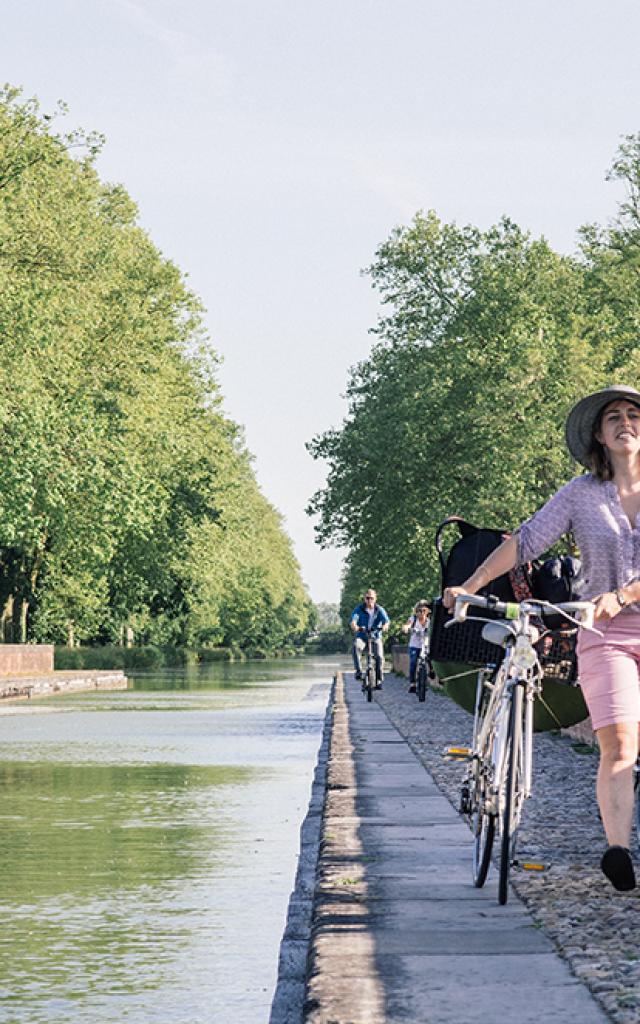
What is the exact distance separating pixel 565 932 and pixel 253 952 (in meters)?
1.67

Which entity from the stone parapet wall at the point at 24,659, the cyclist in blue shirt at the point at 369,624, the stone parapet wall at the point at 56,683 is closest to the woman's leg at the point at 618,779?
the cyclist in blue shirt at the point at 369,624

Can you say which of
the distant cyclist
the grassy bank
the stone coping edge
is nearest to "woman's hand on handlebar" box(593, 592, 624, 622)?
the stone coping edge

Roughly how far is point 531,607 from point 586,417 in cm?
80

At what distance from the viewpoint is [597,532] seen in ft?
23.3

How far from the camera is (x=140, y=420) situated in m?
46.9

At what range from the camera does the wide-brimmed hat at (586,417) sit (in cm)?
701

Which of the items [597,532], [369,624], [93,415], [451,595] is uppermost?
[93,415]

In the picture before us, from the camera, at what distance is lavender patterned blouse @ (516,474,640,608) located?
7062mm

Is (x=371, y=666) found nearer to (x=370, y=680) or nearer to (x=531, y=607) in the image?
(x=370, y=680)

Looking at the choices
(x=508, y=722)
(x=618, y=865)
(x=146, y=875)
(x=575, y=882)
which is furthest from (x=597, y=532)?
(x=146, y=875)

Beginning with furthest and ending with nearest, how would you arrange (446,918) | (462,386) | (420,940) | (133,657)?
1. (133,657)
2. (462,386)
3. (446,918)
4. (420,940)

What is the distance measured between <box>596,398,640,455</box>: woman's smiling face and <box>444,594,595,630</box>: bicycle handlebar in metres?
0.66

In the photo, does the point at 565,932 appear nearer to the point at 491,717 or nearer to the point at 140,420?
the point at 491,717

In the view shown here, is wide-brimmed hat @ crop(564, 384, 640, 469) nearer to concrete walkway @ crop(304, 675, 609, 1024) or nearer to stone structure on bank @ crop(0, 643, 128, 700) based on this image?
concrete walkway @ crop(304, 675, 609, 1024)
